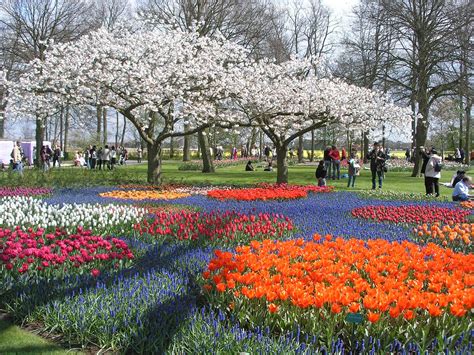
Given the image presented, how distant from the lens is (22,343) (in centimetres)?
381

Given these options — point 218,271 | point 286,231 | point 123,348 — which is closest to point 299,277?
point 218,271

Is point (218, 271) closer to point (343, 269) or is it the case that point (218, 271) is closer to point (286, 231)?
point (343, 269)

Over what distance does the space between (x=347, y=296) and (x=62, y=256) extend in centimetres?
316

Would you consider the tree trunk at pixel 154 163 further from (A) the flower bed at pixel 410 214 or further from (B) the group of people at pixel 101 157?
(B) the group of people at pixel 101 157

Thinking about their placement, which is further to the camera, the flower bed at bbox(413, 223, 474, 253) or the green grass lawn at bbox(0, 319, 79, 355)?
the flower bed at bbox(413, 223, 474, 253)

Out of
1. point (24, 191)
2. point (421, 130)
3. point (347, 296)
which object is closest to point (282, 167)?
point (24, 191)

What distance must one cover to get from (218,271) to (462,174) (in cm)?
1107

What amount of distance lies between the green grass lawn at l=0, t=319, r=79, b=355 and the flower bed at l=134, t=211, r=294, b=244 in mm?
2926

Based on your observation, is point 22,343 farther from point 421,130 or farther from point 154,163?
point 421,130

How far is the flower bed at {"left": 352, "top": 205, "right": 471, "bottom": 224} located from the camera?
873cm

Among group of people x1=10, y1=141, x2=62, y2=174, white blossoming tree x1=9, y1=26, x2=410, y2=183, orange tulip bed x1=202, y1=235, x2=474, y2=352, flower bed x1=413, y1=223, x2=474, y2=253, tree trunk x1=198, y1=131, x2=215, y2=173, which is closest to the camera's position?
orange tulip bed x1=202, y1=235, x2=474, y2=352

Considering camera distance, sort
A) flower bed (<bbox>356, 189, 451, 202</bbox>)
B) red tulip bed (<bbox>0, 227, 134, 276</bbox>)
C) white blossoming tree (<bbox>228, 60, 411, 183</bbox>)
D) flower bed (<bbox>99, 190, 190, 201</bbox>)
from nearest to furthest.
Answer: red tulip bed (<bbox>0, 227, 134, 276</bbox>) < flower bed (<bbox>99, 190, 190, 201</bbox>) < flower bed (<bbox>356, 189, 451, 202</bbox>) < white blossoming tree (<bbox>228, 60, 411, 183</bbox>)

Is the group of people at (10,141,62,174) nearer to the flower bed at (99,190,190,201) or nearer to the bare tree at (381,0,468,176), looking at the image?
the flower bed at (99,190,190,201)

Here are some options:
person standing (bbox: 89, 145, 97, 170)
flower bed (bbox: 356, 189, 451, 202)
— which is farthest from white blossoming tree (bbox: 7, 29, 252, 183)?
person standing (bbox: 89, 145, 97, 170)
